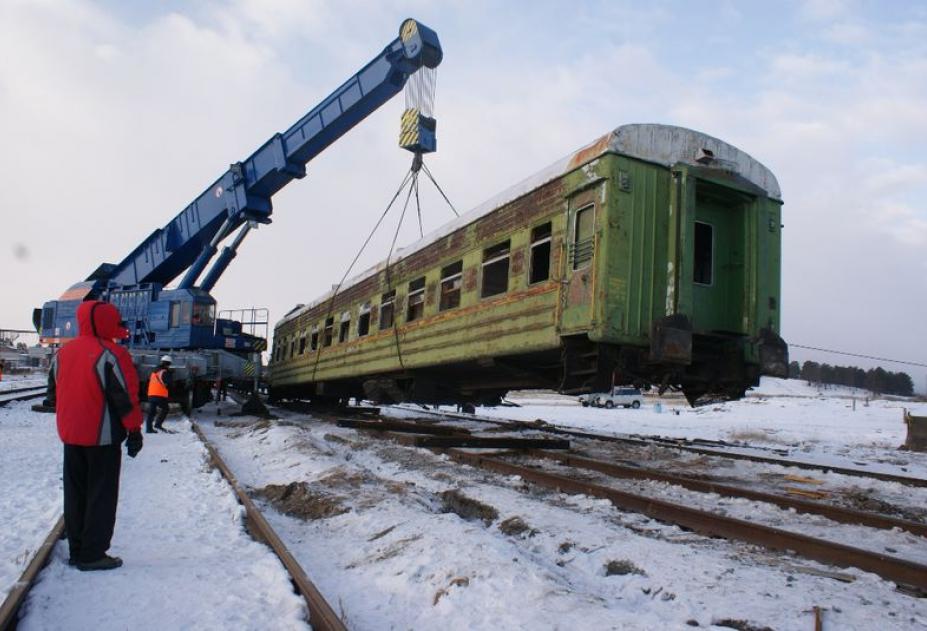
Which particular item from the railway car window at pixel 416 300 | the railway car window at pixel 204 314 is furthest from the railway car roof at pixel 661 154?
the railway car window at pixel 204 314

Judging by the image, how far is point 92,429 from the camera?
3350mm

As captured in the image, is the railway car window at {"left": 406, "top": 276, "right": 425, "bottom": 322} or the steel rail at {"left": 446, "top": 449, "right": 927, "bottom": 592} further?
the railway car window at {"left": 406, "top": 276, "right": 425, "bottom": 322}

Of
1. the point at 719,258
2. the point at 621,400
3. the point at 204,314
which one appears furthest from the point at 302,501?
the point at 621,400

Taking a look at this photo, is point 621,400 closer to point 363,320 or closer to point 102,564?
point 363,320

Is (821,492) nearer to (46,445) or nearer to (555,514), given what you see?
(555,514)

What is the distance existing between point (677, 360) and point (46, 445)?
25.5 feet

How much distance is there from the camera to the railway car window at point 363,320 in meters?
12.1

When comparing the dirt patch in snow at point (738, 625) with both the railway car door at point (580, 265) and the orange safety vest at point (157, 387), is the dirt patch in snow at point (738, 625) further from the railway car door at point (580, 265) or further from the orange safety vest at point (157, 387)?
the orange safety vest at point (157, 387)

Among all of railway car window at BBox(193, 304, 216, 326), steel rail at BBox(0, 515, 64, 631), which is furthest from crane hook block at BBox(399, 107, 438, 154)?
steel rail at BBox(0, 515, 64, 631)

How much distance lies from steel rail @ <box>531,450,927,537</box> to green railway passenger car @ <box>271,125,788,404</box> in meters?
0.95

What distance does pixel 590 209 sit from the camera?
664cm

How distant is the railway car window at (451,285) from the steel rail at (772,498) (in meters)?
2.77

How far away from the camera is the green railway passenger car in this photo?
21.0ft

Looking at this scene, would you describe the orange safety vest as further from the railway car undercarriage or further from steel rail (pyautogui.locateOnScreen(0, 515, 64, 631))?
steel rail (pyautogui.locateOnScreen(0, 515, 64, 631))
